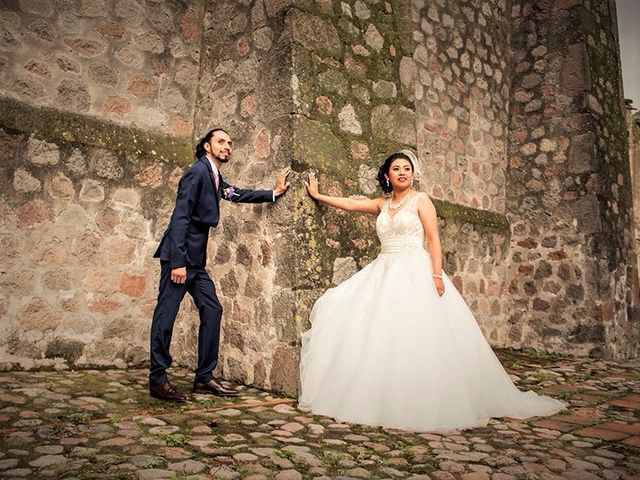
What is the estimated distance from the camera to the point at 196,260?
146 inches

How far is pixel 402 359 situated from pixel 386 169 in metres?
1.46

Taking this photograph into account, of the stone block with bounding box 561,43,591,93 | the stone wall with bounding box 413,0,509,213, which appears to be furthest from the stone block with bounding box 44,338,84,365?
the stone block with bounding box 561,43,591,93

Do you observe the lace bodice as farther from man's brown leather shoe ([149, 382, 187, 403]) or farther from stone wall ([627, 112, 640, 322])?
stone wall ([627, 112, 640, 322])

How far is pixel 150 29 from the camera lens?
459 centimetres

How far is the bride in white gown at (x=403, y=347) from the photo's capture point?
3158 millimetres

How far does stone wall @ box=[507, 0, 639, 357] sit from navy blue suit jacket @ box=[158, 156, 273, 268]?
14.2 feet

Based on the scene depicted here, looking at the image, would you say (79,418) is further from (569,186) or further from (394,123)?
(569,186)

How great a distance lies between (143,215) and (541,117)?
5125 millimetres

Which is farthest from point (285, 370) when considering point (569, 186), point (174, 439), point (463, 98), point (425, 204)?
point (569, 186)

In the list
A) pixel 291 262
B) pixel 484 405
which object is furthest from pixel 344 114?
pixel 484 405

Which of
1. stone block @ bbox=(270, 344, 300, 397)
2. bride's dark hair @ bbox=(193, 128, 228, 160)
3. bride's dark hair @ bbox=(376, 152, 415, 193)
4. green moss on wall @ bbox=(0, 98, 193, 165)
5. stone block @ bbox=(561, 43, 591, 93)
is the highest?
stone block @ bbox=(561, 43, 591, 93)

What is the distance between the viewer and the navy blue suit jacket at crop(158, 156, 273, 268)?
3.55 metres

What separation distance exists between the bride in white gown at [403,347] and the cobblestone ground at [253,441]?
0.47ft

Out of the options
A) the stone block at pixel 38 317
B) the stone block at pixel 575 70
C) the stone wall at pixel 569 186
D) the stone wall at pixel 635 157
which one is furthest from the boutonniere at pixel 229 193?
the stone wall at pixel 635 157
